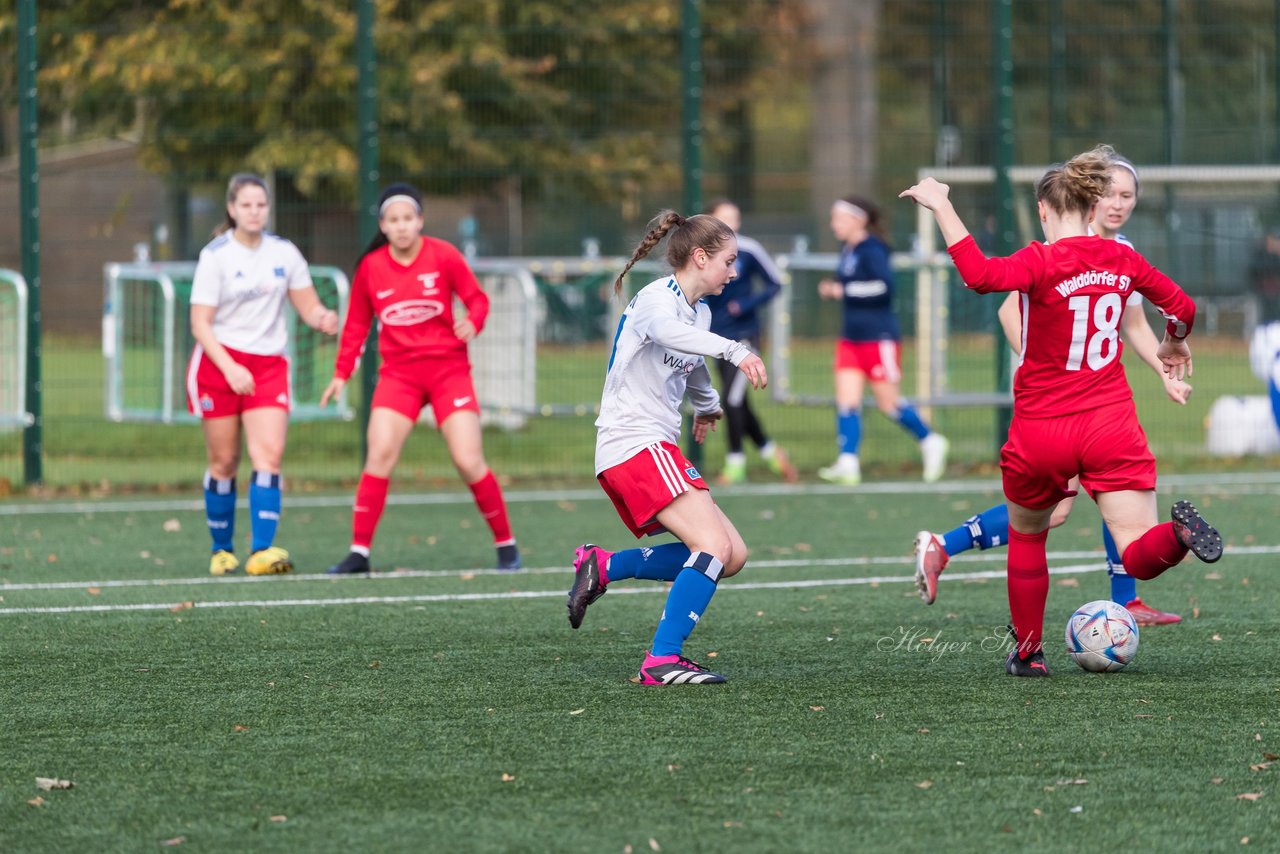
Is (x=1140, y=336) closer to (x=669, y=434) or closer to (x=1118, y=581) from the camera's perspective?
(x=1118, y=581)

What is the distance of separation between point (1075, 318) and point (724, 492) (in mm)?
7135

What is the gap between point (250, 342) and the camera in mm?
8992

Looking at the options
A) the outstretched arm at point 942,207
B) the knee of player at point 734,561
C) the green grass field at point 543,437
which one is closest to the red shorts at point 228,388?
the knee of player at point 734,561

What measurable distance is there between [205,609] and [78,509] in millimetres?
4679

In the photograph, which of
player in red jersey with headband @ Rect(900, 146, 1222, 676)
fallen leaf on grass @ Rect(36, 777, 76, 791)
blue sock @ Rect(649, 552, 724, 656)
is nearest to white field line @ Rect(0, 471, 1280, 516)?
blue sock @ Rect(649, 552, 724, 656)

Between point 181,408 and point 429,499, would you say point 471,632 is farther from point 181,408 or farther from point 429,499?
point 181,408

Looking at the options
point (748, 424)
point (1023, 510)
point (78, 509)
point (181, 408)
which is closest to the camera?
point (1023, 510)

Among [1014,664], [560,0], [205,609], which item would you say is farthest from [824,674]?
[560,0]

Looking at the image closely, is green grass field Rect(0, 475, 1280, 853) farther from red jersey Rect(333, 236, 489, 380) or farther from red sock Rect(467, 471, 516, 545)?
red jersey Rect(333, 236, 489, 380)

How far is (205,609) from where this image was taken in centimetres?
791

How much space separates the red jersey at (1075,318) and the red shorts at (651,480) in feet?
3.73

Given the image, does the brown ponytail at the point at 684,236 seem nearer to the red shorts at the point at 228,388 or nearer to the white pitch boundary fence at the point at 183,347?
the red shorts at the point at 228,388

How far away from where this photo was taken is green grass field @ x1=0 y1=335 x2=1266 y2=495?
13.9 meters

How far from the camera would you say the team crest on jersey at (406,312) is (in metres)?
8.89
